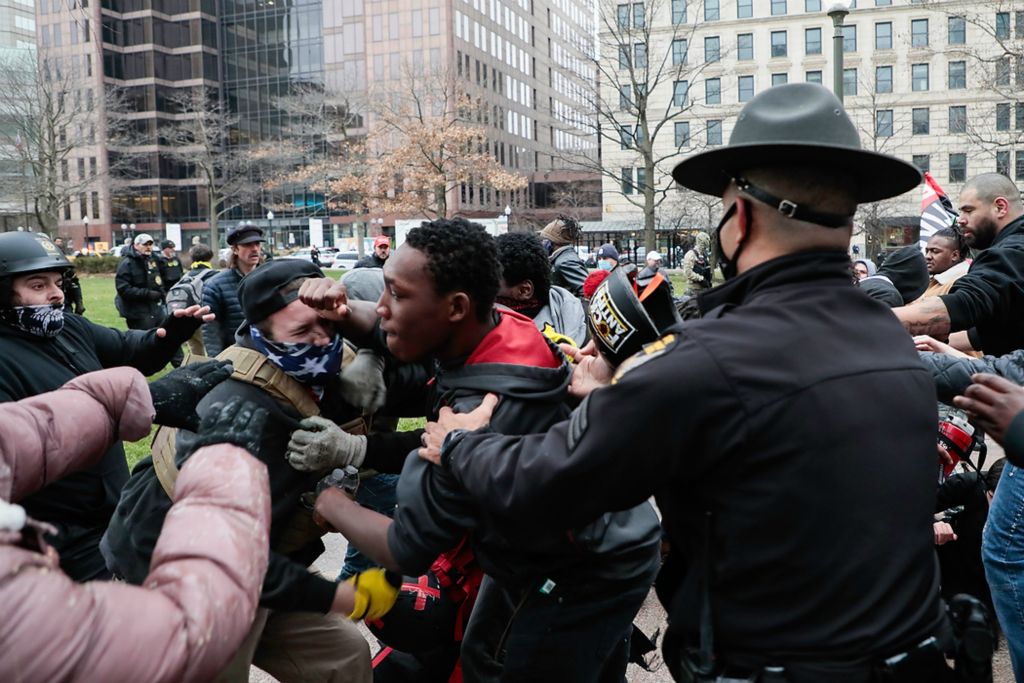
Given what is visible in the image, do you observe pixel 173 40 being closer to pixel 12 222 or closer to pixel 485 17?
pixel 485 17

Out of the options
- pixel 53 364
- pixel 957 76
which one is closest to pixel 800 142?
pixel 53 364

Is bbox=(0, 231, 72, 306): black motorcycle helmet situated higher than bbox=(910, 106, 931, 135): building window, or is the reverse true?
bbox=(910, 106, 931, 135): building window

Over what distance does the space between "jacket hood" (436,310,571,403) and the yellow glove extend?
568mm

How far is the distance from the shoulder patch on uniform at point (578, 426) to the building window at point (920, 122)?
6235 cm

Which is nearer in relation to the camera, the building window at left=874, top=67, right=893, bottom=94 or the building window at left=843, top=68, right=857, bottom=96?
the building window at left=874, top=67, right=893, bottom=94

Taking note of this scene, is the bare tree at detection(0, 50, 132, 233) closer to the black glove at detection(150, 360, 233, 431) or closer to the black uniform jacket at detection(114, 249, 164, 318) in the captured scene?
the black uniform jacket at detection(114, 249, 164, 318)

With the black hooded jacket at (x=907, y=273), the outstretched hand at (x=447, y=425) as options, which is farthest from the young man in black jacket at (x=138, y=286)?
the outstretched hand at (x=447, y=425)

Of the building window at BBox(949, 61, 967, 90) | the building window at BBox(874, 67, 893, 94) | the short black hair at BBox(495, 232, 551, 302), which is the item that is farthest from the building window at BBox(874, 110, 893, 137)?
the short black hair at BBox(495, 232, 551, 302)

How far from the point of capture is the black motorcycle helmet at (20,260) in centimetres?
375

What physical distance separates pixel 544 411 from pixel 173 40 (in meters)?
85.5

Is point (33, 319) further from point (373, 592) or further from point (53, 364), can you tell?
point (373, 592)

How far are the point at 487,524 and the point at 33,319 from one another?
2.58 metres

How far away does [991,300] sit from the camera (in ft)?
13.2

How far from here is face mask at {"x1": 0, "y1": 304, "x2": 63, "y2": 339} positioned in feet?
12.4
